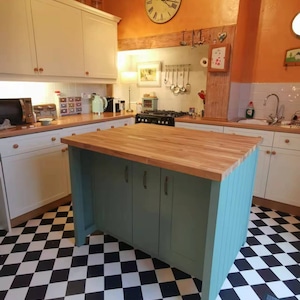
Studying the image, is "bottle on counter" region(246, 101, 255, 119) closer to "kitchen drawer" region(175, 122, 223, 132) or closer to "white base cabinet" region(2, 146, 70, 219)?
"kitchen drawer" region(175, 122, 223, 132)

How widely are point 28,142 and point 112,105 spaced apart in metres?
1.64

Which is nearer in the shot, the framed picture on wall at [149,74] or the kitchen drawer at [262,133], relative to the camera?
the kitchen drawer at [262,133]

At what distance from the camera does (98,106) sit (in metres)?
3.36

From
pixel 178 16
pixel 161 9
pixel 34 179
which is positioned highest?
pixel 161 9

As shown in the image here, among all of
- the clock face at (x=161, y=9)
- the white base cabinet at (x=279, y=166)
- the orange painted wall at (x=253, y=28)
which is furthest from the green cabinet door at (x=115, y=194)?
the clock face at (x=161, y=9)

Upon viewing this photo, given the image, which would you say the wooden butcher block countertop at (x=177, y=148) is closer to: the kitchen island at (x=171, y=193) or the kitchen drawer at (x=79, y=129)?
the kitchen island at (x=171, y=193)

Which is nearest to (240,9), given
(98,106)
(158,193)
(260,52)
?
(260,52)

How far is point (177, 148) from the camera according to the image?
4.91 ft

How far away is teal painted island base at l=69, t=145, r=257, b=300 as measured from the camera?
1.32 meters

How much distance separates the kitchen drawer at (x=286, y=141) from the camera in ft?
7.75

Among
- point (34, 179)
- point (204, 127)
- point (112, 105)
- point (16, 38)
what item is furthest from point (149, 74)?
point (34, 179)

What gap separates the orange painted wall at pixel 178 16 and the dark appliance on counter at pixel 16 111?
5.94ft

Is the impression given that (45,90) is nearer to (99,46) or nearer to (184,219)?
(99,46)

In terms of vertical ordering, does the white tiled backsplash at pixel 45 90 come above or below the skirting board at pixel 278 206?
above
